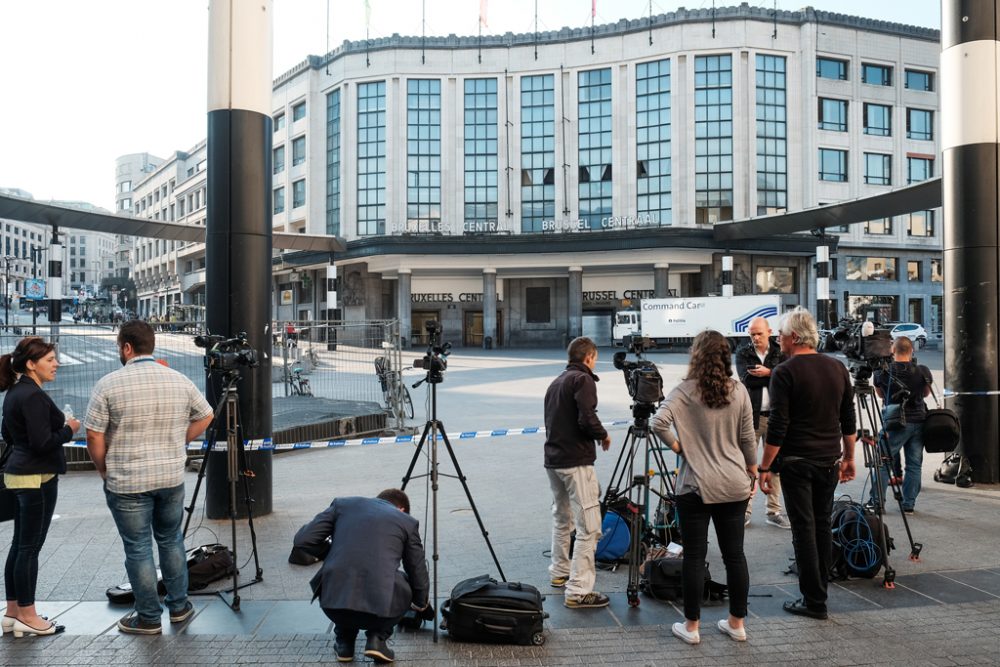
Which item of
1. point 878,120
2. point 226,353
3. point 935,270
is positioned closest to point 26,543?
point 226,353

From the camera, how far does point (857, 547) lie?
5.45 metres

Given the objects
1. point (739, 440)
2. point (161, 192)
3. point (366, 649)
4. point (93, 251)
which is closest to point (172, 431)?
point (366, 649)

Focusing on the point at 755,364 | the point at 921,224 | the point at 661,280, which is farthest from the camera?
the point at 921,224

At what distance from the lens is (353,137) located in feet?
163

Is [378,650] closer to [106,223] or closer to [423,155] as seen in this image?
[106,223]

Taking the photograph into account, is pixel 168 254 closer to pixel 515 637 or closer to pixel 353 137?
pixel 353 137

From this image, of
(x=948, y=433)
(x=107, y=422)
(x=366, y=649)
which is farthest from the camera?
(x=948, y=433)

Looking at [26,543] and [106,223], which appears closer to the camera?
[26,543]

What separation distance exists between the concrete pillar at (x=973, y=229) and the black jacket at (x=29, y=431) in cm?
948

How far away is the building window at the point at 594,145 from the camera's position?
46.9 m

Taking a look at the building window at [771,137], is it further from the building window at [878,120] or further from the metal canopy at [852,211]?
the metal canopy at [852,211]

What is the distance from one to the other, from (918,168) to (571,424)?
56.2 m

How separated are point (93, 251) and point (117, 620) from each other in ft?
599

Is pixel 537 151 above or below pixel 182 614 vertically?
above
